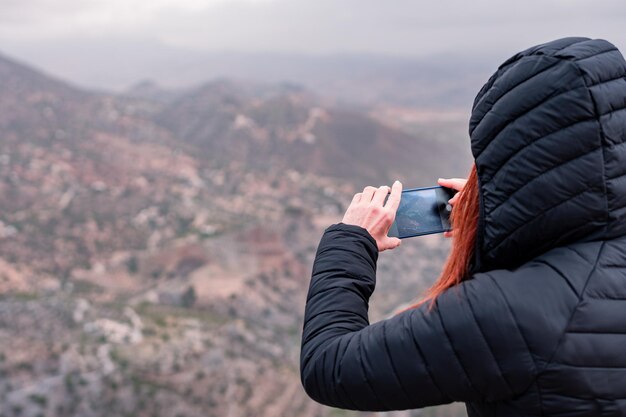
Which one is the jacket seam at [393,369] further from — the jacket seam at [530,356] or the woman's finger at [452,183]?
the woman's finger at [452,183]

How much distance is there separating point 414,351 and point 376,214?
543 millimetres

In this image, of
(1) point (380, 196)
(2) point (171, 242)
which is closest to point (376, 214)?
(1) point (380, 196)

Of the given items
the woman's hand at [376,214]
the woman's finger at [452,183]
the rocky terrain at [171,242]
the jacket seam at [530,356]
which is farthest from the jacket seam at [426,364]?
the rocky terrain at [171,242]

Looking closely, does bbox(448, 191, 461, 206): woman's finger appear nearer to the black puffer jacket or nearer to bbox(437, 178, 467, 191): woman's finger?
bbox(437, 178, 467, 191): woman's finger

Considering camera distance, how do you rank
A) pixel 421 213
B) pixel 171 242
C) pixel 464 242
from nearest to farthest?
pixel 464 242, pixel 421 213, pixel 171 242

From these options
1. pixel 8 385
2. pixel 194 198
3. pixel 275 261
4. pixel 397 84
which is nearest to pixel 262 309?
pixel 275 261

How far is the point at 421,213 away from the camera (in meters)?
2.01

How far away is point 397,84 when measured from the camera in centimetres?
18175

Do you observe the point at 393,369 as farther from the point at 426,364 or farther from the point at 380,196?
the point at 380,196

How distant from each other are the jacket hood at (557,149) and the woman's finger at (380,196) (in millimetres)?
451

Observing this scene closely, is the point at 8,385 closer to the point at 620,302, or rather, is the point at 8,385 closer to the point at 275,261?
the point at 275,261

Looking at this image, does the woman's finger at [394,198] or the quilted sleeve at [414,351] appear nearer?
the quilted sleeve at [414,351]

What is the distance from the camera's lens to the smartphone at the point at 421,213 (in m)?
1.97

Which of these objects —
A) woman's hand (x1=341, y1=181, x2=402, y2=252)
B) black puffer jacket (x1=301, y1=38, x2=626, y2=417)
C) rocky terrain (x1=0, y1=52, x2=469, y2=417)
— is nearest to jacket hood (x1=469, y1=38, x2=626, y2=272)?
black puffer jacket (x1=301, y1=38, x2=626, y2=417)
